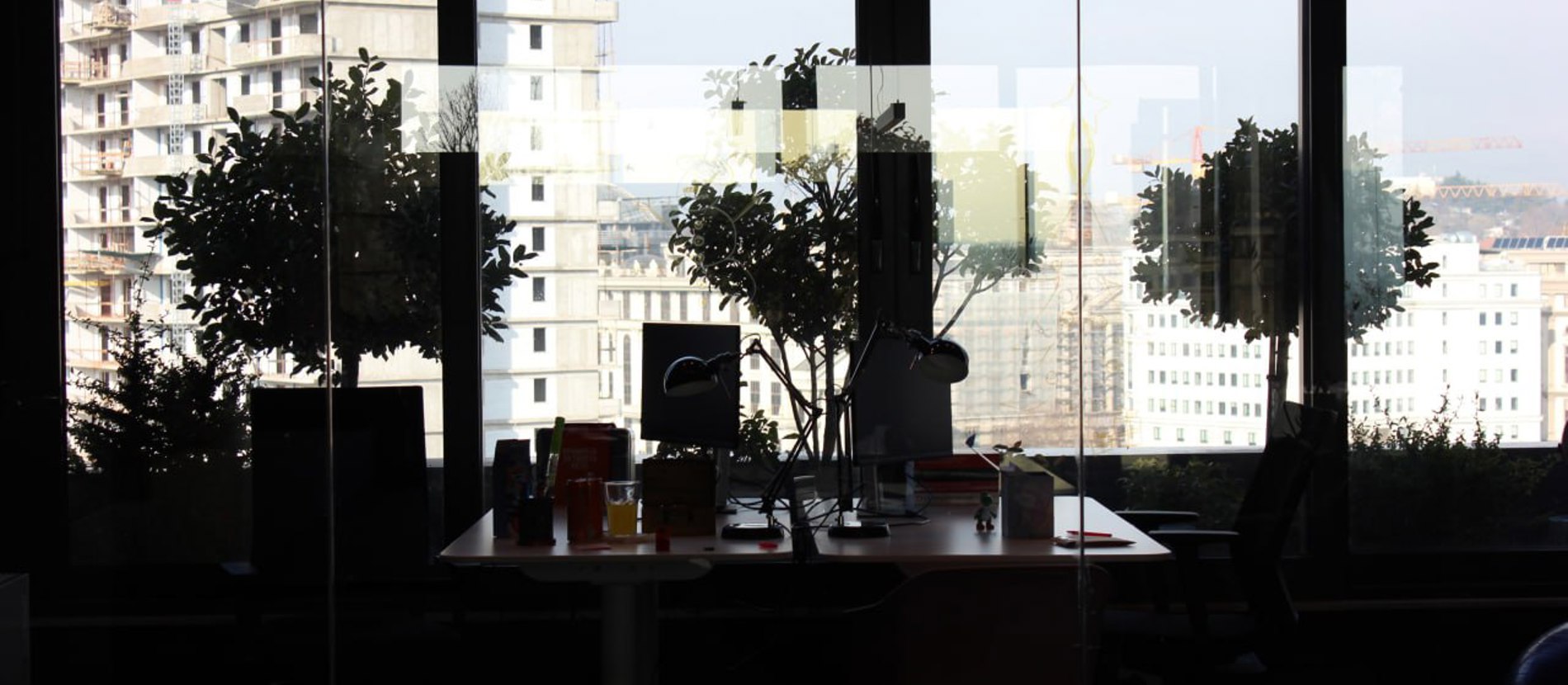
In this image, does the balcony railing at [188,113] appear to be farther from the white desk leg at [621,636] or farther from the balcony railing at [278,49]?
the white desk leg at [621,636]

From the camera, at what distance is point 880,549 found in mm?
3344

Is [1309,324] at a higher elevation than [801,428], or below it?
higher

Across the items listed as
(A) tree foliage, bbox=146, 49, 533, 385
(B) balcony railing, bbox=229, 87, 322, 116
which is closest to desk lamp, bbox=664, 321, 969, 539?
(A) tree foliage, bbox=146, 49, 533, 385

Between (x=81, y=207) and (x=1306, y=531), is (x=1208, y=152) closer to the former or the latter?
(x=1306, y=531)

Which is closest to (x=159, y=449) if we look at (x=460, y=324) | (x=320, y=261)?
(x=320, y=261)

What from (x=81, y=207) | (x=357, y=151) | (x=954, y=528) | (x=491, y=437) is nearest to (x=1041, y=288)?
(x=954, y=528)

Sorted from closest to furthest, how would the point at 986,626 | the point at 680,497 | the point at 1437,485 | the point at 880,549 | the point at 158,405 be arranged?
the point at 986,626 → the point at 880,549 → the point at 680,497 → the point at 158,405 → the point at 1437,485

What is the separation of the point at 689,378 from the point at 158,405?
1.41 m

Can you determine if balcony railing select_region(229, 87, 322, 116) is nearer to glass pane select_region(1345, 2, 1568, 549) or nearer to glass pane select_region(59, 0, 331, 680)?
glass pane select_region(59, 0, 331, 680)

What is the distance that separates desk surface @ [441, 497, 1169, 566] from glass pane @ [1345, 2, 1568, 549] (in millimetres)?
723

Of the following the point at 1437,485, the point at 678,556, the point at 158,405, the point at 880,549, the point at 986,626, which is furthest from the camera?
the point at 1437,485

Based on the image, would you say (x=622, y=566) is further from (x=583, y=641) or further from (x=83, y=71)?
(x=83, y=71)

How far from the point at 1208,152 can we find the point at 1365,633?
133cm

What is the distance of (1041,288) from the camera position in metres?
3.51
